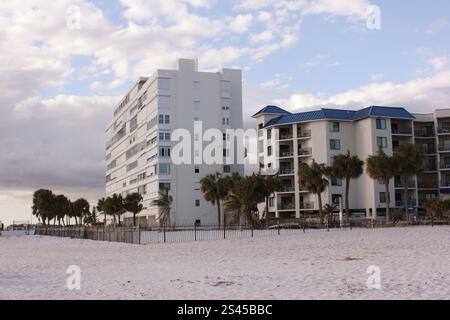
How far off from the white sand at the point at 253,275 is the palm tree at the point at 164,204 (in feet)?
182

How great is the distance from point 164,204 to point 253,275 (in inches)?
2632

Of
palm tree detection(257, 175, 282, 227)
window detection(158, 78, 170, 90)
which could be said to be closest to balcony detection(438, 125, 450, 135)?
palm tree detection(257, 175, 282, 227)

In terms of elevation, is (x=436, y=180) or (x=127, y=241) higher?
(x=436, y=180)

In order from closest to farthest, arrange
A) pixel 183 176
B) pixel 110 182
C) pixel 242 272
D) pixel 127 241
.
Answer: pixel 242 272 → pixel 127 241 → pixel 183 176 → pixel 110 182

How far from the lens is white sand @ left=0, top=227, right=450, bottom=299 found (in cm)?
1485

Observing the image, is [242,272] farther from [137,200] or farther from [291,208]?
[137,200]

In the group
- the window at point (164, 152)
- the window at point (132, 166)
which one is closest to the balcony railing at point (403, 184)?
the window at point (164, 152)

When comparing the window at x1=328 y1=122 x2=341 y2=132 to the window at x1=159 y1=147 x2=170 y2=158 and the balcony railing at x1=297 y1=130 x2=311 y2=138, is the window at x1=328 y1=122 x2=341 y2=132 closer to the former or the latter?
the balcony railing at x1=297 y1=130 x2=311 y2=138

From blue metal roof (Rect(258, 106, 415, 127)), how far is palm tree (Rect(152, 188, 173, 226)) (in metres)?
20.2

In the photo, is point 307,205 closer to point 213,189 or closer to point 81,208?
point 213,189

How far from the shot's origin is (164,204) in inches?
3342
